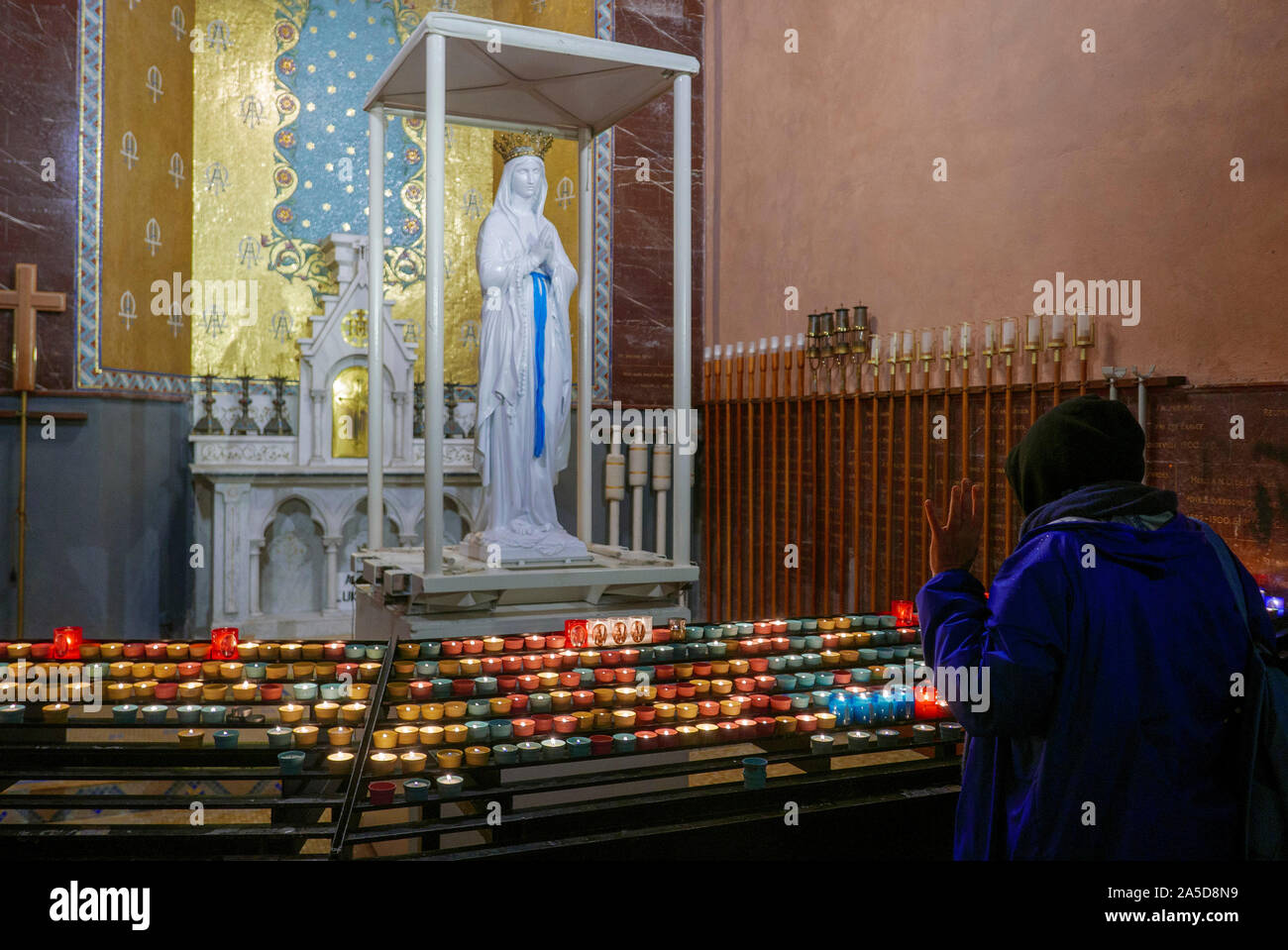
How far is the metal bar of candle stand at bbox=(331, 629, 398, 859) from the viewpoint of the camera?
1.89m

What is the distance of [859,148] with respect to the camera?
6.14 metres

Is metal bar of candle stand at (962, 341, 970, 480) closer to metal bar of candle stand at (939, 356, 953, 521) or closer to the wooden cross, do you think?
metal bar of candle stand at (939, 356, 953, 521)

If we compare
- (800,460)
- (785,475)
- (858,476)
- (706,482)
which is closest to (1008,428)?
(858,476)

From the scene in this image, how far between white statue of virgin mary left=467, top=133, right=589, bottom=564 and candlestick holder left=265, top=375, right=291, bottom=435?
9.40ft

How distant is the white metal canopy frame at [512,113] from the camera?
14.3ft

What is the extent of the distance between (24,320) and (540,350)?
3298mm

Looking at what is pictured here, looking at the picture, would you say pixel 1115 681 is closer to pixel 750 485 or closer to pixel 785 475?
pixel 785 475

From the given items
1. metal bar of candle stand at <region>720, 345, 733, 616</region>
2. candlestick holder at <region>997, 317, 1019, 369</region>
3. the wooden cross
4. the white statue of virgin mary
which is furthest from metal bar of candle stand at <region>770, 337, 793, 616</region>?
the wooden cross

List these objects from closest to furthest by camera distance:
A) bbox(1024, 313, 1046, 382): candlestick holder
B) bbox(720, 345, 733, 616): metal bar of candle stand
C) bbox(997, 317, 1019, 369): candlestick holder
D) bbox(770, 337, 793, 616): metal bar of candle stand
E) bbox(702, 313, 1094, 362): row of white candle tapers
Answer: bbox(702, 313, 1094, 362): row of white candle tapers
bbox(1024, 313, 1046, 382): candlestick holder
bbox(997, 317, 1019, 369): candlestick holder
bbox(770, 337, 793, 616): metal bar of candle stand
bbox(720, 345, 733, 616): metal bar of candle stand

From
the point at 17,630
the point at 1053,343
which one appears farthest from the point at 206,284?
the point at 1053,343

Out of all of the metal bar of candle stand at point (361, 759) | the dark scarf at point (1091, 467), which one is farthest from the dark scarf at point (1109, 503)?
the metal bar of candle stand at point (361, 759)

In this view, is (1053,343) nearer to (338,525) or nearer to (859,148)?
(859,148)

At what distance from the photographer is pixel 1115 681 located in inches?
61.3
